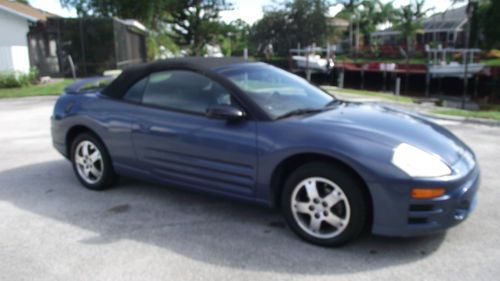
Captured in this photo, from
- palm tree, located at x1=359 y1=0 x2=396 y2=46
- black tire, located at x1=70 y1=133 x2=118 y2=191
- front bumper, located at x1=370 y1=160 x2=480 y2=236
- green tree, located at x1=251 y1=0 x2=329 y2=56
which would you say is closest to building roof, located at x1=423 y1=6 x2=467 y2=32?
palm tree, located at x1=359 y1=0 x2=396 y2=46

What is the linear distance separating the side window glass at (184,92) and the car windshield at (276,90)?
0.18 meters

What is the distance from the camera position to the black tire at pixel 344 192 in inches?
137

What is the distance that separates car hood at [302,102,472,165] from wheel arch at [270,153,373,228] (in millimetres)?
242

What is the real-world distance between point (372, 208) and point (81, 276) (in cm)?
216

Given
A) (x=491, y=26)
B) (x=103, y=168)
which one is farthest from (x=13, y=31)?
(x=491, y=26)

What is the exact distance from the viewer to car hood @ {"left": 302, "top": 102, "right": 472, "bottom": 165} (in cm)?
363

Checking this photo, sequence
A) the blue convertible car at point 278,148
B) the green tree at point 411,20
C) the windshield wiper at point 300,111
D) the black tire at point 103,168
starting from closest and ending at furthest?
1. the blue convertible car at point 278,148
2. the windshield wiper at point 300,111
3. the black tire at point 103,168
4. the green tree at point 411,20

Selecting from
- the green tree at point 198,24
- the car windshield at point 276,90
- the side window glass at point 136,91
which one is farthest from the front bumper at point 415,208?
the green tree at point 198,24

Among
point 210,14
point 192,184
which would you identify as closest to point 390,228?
point 192,184

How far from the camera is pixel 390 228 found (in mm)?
3428

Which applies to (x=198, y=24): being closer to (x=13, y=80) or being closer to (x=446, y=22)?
(x=13, y=80)

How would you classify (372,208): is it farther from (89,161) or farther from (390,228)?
(89,161)

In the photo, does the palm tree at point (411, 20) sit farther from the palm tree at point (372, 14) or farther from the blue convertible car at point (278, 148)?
the blue convertible car at point (278, 148)

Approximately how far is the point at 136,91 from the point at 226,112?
1.36m
